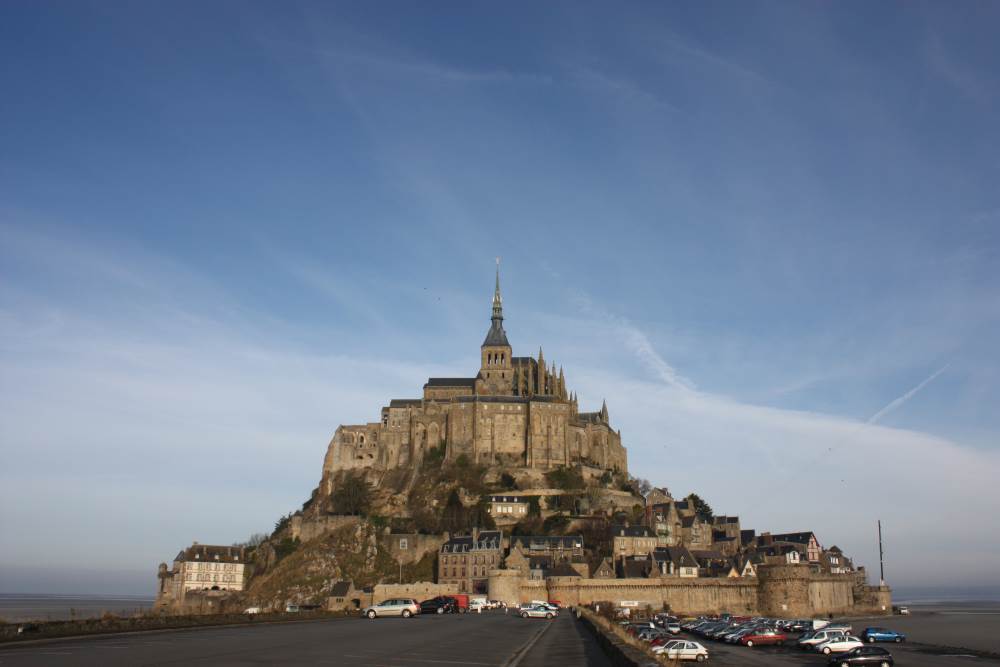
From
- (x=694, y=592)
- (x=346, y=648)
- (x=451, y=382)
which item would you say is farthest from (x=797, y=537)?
(x=346, y=648)

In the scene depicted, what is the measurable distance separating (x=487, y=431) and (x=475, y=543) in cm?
3374

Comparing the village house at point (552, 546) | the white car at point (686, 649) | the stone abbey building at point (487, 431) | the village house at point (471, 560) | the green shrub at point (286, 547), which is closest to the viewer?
the white car at point (686, 649)

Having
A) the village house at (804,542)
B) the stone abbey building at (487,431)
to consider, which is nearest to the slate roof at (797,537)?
the village house at (804,542)

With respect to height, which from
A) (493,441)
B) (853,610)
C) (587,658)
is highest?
(493,441)

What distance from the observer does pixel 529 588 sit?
8181 centimetres

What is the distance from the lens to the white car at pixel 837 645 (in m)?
41.8

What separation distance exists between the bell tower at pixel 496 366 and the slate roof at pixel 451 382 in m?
1.70

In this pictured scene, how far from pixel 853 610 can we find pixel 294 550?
66.2m

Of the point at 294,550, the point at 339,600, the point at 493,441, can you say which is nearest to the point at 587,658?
the point at 339,600

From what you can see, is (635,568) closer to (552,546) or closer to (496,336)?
(552,546)

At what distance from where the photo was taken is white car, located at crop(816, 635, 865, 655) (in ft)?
137

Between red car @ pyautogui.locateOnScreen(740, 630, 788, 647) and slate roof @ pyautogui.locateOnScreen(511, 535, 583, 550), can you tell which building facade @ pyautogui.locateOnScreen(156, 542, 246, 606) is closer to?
slate roof @ pyautogui.locateOnScreen(511, 535, 583, 550)

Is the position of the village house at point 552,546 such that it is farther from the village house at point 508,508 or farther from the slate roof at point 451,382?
the slate roof at point 451,382

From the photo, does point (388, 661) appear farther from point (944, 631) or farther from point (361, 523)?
point (361, 523)
